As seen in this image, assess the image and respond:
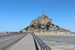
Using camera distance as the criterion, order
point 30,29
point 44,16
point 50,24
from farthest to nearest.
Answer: point 44,16, point 50,24, point 30,29

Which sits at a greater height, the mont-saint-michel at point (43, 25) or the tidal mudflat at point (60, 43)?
the mont-saint-michel at point (43, 25)

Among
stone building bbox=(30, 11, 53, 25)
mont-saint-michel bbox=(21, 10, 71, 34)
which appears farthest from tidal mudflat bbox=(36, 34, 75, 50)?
stone building bbox=(30, 11, 53, 25)

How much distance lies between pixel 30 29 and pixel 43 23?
25.7 meters

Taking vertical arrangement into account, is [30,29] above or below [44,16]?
below

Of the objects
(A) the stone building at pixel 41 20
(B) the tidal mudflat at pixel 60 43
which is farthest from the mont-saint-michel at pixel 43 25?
(B) the tidal mudflat at pixel 60 43

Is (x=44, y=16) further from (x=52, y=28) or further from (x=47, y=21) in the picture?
(x=52, y=28)

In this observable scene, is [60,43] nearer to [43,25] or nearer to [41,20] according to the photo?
[43,25]

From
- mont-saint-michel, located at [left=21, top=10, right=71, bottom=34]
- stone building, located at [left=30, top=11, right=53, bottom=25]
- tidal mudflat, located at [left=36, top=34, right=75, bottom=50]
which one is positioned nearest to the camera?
tidal mudflat, located at [left=36, top=34, right=75, bottom=50]

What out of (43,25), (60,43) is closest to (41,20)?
(43,25)

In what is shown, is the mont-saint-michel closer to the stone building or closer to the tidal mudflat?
the stone building

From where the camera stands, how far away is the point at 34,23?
177 meters

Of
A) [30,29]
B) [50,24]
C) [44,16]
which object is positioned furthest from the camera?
[44,16]

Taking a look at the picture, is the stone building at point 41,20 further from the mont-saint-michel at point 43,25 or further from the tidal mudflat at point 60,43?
the tidal mudflat at point 60,43

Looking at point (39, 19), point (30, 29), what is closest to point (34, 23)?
point (39, 19)
